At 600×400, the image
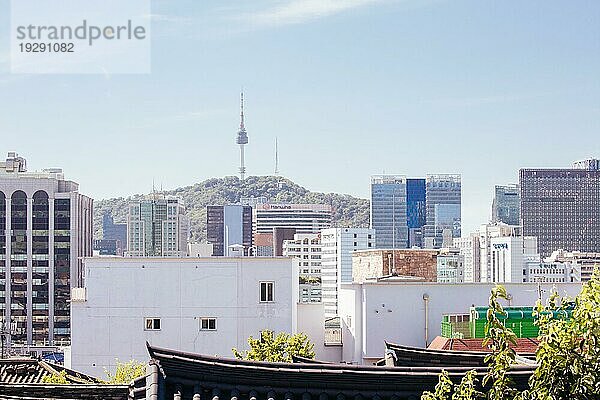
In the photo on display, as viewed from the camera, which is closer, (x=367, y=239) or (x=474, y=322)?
(x=474, y=322)

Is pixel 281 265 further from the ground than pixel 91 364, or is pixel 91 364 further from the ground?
pixel 281 265

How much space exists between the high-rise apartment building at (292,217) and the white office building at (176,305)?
14188 centimetres

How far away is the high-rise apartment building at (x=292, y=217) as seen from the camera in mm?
176375

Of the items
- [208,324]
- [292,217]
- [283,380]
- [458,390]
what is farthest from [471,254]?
[458,390]

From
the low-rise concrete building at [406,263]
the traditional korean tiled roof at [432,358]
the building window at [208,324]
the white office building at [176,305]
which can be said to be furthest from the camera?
the low-rise concrete building at [406,263]

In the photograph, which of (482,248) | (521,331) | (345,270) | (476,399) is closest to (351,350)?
(521,331)

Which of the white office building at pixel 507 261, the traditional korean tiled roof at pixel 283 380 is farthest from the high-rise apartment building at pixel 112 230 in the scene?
the traditional korean tiled roof at pixel 283 380

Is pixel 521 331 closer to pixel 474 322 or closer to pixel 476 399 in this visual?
pixel 474 322

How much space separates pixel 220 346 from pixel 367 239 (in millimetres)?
106171

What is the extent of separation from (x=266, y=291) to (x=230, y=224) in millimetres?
145184

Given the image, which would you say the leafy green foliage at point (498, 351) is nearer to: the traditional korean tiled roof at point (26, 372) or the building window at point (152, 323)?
the traditional korean tiled roof at point (26, 372)

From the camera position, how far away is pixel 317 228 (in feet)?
601

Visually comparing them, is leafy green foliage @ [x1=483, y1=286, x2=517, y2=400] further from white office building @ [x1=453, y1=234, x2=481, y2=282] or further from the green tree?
white office building @ [x1=453, y1=234, x2=481, y2=282]

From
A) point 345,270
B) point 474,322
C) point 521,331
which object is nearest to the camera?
point 521,331
